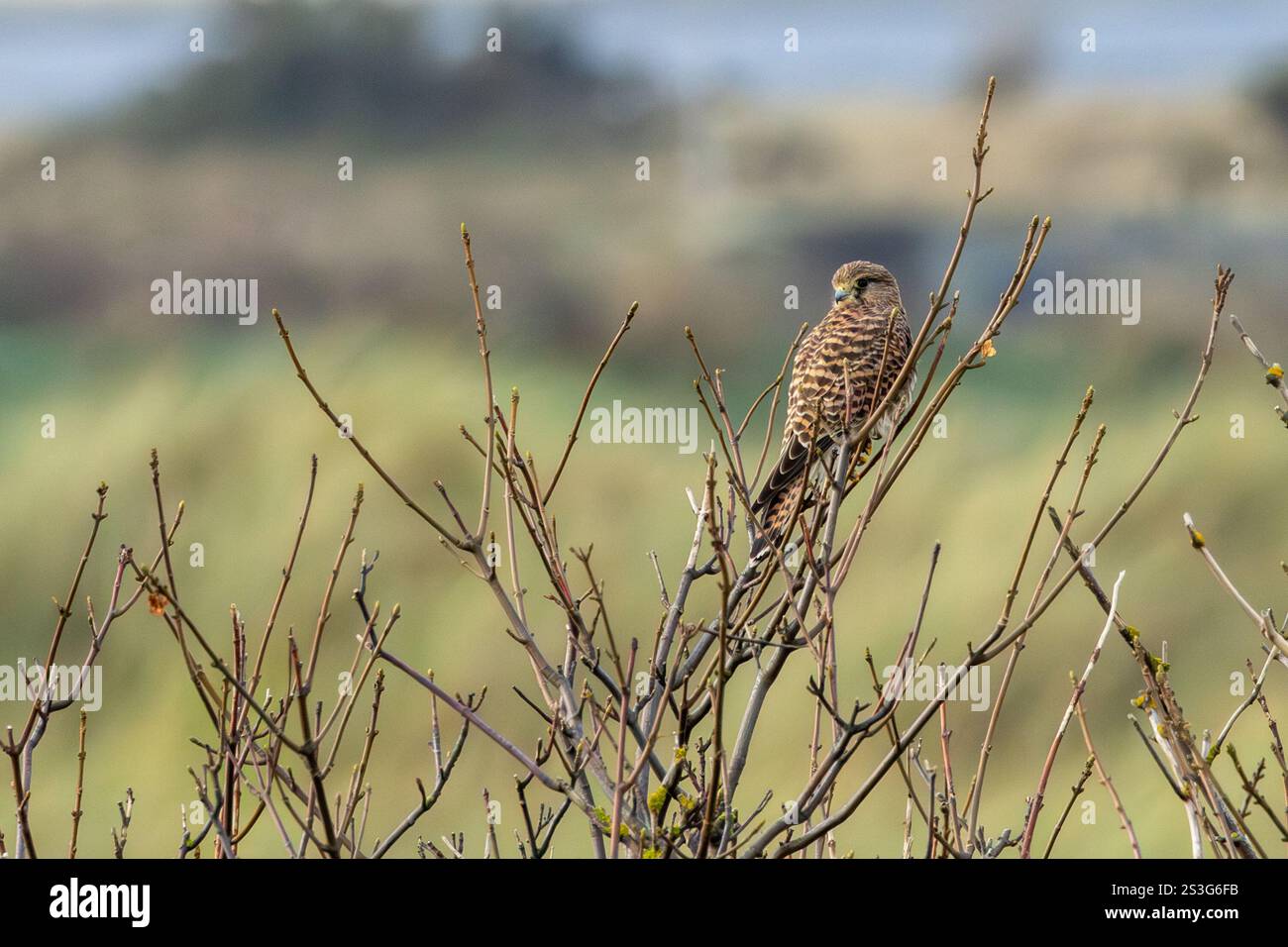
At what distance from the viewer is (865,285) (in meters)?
5.25

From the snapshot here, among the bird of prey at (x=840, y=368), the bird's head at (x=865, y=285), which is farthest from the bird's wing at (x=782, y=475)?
the bird's head at (x=865, y=285)

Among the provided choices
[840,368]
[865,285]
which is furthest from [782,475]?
[865,285]

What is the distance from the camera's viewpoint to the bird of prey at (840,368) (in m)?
3.92

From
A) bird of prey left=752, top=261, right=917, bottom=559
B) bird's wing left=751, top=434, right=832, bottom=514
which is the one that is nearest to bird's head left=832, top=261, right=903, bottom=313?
bird of prey left=752, top=261, right=917, bottom=559

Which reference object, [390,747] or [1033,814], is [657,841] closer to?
[1033,814]

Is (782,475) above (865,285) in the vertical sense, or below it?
below

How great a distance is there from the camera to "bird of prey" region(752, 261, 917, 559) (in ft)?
12.9

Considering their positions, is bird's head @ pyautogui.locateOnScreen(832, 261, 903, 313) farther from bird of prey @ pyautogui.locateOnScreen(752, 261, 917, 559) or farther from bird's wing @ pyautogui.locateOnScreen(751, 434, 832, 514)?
bird's wing @ pyautogui.locateOnScreen(751, 434, 832, 514)

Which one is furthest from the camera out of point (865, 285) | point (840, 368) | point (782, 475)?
point (865, 285)

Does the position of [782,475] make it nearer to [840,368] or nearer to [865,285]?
[840,368]

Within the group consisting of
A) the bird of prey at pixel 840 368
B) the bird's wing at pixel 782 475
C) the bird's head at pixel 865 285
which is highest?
the bird's head at pixel 865 285

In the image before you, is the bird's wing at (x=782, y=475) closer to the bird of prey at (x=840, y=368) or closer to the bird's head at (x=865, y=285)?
the bird of prey at (x=840, y=368)

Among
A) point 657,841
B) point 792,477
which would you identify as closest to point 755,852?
point 657,841

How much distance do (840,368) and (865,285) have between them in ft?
2.69
